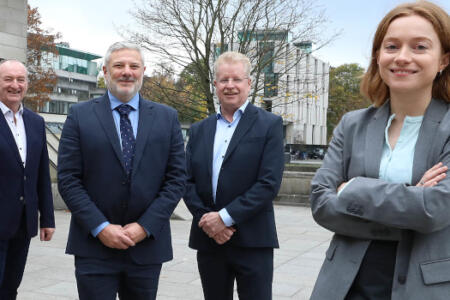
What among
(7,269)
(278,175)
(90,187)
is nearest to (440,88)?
(278,175)

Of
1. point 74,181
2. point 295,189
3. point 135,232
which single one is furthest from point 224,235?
point 295,189

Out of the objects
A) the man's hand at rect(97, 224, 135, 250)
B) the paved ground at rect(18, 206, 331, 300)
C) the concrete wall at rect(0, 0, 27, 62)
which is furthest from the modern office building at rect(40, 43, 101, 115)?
the man's hand at rect(97, 224, 135, 250)

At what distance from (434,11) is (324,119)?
3068 inches

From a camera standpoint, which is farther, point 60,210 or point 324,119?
point 324,119

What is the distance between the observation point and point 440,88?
6.85ft

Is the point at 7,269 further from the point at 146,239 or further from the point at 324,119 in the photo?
the point at 324,119

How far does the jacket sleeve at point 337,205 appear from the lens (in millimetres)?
1965

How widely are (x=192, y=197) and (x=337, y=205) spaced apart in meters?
1.78

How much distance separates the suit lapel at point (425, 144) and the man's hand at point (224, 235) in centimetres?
174

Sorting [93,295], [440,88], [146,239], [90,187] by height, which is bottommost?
[93,295]

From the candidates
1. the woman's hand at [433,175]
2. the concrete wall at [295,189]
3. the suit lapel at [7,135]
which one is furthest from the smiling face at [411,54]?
the concrete wall at [295,189]

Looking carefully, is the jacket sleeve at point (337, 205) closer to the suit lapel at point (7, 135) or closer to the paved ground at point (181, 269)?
the suit lapel at point (7, 135)

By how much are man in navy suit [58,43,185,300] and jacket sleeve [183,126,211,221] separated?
354 millimetres

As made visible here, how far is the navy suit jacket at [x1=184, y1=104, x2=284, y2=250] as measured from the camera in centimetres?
358
